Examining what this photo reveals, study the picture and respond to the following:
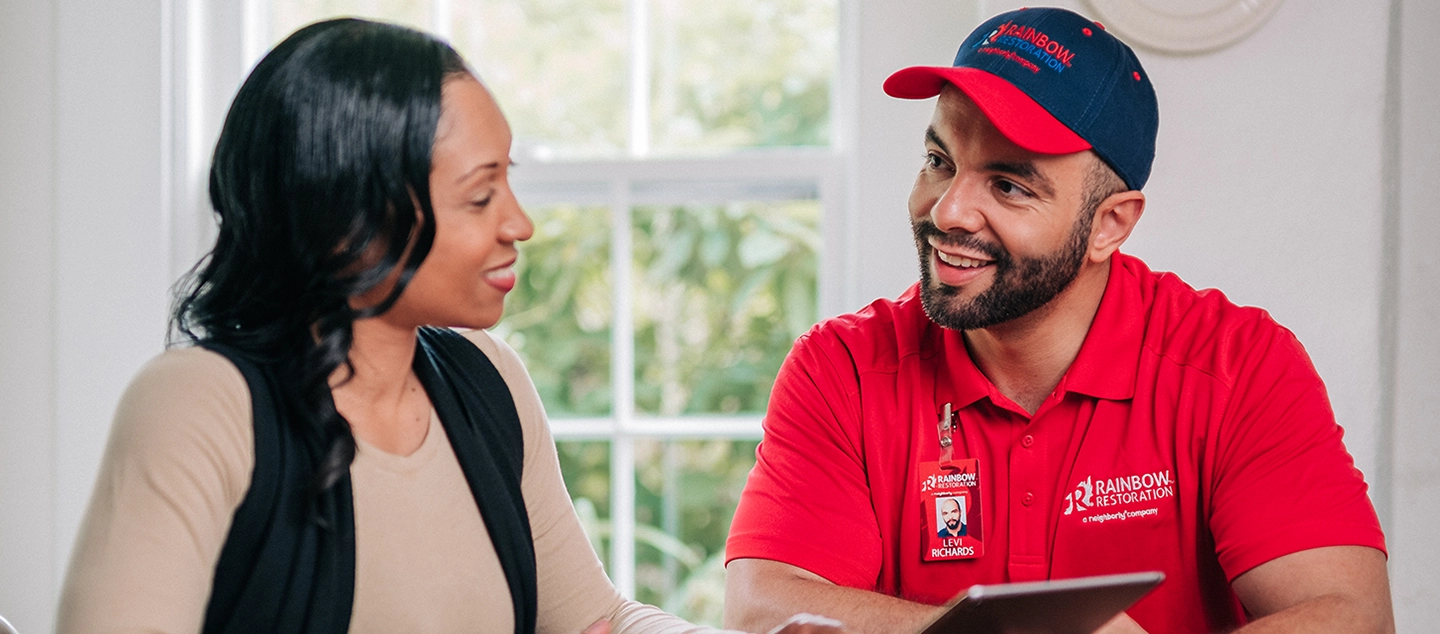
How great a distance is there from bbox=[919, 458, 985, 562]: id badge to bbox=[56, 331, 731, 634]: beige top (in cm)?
40

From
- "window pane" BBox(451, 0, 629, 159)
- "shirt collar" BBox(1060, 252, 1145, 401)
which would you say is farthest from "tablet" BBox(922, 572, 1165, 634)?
"window pane" BBox(451, 0, 629, 159)

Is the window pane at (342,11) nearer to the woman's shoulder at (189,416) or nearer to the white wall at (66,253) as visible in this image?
the white wall at (66,253)

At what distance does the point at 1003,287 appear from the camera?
1556 millimetres

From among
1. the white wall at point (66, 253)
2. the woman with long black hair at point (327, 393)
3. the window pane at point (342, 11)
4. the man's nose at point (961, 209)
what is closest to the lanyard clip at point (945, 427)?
the man's nose at point (961, 209)

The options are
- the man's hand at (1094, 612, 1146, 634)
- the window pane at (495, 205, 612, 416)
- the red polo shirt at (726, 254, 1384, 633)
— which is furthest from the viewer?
the window pane at (495, 205, 612, 416)

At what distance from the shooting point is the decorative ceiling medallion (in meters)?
1.94

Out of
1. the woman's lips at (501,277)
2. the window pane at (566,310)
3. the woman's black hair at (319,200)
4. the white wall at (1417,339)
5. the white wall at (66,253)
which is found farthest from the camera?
the window pane at (566,310)

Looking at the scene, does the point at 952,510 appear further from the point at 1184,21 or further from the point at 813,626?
the point at 1184,21

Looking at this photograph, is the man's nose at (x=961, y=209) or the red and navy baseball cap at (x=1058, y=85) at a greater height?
the red and navy baseball cap at (x=1058, y=85)

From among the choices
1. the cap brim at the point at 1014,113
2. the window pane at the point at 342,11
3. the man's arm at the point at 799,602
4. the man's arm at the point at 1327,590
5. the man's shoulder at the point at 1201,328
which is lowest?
the man's arm at the point at 799,602

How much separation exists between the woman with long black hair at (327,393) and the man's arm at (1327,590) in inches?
23.9

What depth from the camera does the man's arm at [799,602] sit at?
53.8 inches

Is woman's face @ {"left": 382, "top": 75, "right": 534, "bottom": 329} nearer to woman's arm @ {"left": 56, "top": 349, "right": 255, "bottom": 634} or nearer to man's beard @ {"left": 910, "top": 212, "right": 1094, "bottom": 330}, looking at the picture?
woman's arm @ {"left": 56, "top": 349, "right": 255, "bottom": 634}

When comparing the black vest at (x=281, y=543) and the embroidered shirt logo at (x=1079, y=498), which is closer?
the black vest at (x=281, y=543)
